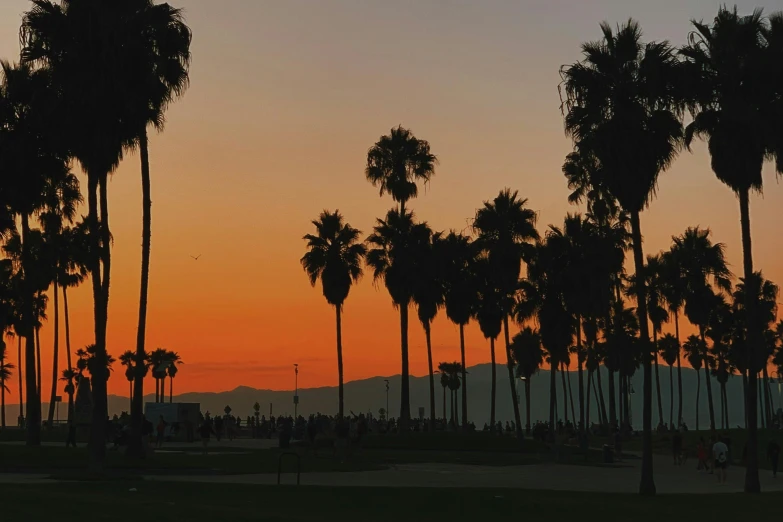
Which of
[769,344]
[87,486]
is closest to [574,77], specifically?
[87,486]

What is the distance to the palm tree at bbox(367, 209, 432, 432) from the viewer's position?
235ft

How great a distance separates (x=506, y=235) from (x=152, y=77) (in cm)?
3890

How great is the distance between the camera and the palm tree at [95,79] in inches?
1331

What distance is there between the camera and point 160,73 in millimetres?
37000

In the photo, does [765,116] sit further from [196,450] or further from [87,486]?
[196,450]

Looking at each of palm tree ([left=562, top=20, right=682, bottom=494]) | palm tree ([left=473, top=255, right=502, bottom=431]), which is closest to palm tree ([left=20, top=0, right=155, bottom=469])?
palm tree ([left=562, top=20, right=682, bottom=494])

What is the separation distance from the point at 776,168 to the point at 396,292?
38.5 m

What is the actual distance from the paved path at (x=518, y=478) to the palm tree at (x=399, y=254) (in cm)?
2314

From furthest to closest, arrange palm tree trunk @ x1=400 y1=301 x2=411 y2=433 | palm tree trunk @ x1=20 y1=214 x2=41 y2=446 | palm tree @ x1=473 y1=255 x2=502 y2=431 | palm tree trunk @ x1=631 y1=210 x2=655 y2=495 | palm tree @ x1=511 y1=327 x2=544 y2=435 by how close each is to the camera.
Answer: palm tree @ x1=511 y1=327 x2=544 y2=435
palm tree @ x1=473 y1=255 x2=502 y2=431
palm tree trunk @ x1=400 y1=301 x2=411 y2=433
palm tree trunk @ x1=20 y1=214 x2=41 y2=446
palm tree trunk @ x1=631 y1=210 x2=655 y2=495

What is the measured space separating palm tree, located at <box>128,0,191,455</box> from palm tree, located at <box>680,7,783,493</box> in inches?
717

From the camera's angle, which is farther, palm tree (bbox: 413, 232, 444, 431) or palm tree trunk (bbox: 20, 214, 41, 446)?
palm tree (bbox: 413, 232, 444, 431)

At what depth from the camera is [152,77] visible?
3562cm

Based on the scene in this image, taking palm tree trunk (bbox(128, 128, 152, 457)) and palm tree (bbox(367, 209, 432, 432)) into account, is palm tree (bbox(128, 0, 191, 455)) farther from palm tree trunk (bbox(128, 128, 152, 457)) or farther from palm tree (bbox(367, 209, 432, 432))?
palm tree (bbox(367, 209, 432, 432))

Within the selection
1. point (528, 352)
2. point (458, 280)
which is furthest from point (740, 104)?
point (528, 352)
